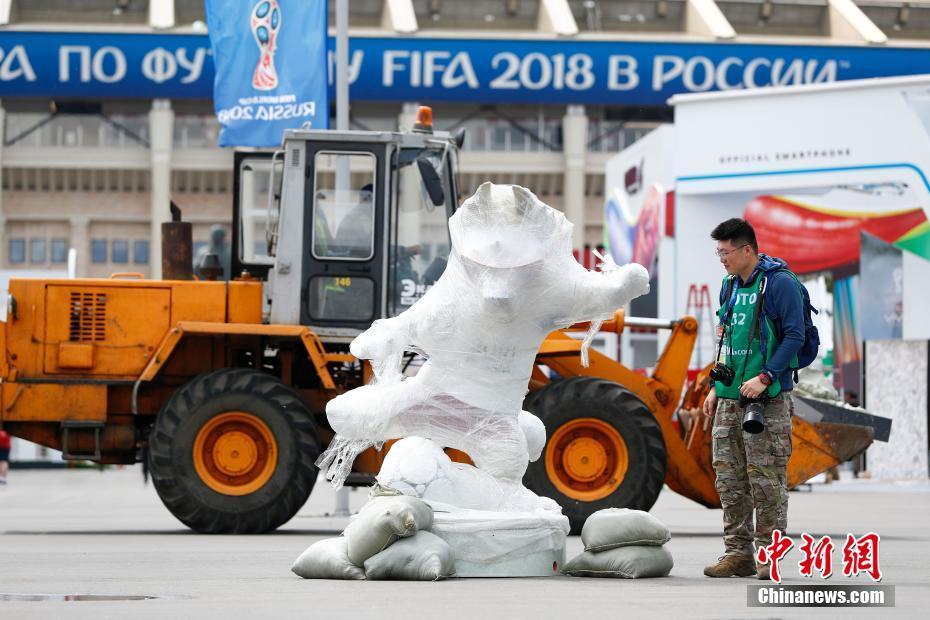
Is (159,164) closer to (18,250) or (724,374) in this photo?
(18,250)

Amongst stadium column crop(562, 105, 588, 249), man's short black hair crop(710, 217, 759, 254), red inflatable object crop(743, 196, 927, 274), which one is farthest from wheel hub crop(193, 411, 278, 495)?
stadium column crop(562, 105, 588, 249)

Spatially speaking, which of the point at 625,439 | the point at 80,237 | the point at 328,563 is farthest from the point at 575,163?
the point at 328,563

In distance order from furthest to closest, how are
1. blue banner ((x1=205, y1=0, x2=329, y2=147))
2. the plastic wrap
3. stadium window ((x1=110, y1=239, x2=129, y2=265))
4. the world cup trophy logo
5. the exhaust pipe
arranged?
stadium window ((x1=110, y1=239, x2=129, y2=265)) → the world cup trophy logo → blue banner ((x1=205, y1=0, x2=329, y2=147)) → the exhaust pipe → the plastic wrap

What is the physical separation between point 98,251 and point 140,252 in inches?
44.5

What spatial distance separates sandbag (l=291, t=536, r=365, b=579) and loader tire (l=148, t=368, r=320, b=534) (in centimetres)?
458

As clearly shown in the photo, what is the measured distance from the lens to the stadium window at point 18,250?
4631 centimetres

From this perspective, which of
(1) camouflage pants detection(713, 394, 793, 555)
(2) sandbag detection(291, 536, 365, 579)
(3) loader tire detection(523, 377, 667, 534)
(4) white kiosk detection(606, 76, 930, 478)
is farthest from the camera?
(4) white kiosk detection(606, 76, 930, 478)

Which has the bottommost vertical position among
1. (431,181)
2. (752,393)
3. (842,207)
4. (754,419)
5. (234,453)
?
(234,453)

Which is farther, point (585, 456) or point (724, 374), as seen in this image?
point (585, 456)

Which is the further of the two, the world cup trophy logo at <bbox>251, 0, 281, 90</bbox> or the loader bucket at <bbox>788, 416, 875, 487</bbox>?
the world cup trophy logo at <bbox>251, 0, 281, 90</bbox>

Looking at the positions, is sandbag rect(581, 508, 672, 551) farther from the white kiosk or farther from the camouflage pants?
the white kiosk

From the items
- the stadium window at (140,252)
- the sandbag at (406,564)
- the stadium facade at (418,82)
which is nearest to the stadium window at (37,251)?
the stadium facade at (418,82)

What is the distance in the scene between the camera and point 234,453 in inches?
534

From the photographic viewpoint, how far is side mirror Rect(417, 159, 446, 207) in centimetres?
1371
